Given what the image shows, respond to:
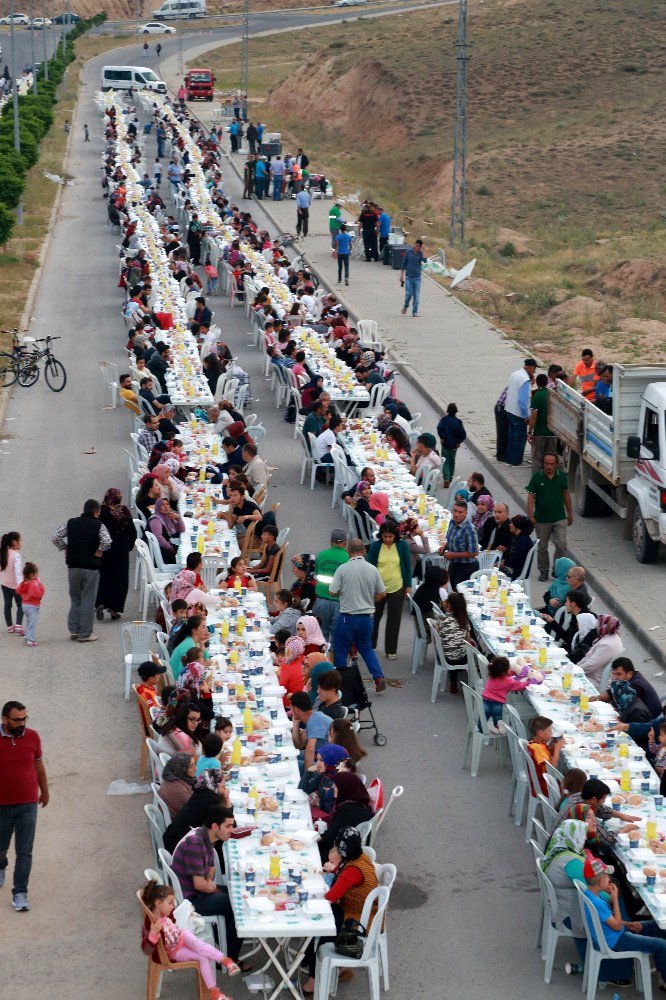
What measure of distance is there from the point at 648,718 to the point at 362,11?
380 ft

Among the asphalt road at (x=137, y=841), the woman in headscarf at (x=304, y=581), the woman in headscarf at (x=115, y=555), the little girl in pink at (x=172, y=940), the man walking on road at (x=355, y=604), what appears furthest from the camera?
the woman in headscarf at (x=115, y=555)

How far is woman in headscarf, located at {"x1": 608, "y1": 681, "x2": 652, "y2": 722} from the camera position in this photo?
13.0 m

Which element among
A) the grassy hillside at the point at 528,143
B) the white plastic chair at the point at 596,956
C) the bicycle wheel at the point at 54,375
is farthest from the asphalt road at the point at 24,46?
the white plastic chair at the point at 596,956

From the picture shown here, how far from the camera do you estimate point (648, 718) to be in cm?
1304

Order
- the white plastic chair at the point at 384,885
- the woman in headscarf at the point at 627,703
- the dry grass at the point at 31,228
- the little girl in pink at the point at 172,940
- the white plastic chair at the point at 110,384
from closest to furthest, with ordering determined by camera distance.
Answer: the little girl in pink at the point at 172,940 → the white plastic chair at the point at 384,885 → the woman in headscarf at the point at 627,703 → the white plastic chair at the point at 110,384 → the dry grass at the point at 31,228

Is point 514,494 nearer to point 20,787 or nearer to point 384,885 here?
point 20,787

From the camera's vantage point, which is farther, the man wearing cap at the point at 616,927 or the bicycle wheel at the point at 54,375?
the bicycle wheel at the point at 54,375

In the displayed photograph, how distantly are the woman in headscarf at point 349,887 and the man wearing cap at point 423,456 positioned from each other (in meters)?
10.6

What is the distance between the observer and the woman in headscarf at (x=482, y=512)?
17844mm

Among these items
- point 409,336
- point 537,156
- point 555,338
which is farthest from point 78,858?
point 537,156

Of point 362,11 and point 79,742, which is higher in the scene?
point 362,11

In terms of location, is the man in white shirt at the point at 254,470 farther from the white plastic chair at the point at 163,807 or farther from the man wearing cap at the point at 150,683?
the white plastic chair at the point at 163,807

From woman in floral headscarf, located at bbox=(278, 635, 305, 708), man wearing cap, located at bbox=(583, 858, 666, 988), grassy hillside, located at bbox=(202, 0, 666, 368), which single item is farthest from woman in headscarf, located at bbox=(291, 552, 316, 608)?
grassy hillside, located at bbox=(202, 0, 666, 368)

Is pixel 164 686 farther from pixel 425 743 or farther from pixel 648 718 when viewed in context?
pixel 648 718
